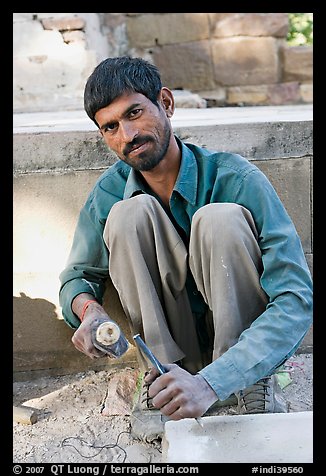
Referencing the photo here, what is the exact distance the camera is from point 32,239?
245 cm

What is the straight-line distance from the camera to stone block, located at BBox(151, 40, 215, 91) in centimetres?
534

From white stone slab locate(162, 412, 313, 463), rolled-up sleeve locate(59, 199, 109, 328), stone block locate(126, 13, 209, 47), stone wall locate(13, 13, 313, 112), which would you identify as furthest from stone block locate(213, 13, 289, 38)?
white stone slab locate(162, 412, 313, 463)

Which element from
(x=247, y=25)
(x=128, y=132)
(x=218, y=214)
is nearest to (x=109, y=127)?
(x=128, y=132)

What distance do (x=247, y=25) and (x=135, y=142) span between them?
3.78 meters

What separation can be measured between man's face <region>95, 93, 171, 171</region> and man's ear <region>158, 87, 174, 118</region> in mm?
88

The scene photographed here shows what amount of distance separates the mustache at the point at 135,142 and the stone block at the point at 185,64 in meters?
3.56

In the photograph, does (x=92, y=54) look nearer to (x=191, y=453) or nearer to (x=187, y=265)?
(x=187, y=265)

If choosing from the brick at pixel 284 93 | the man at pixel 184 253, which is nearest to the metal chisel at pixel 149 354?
the man at pixel 184 253

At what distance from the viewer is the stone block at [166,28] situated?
17.5ft
